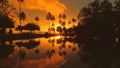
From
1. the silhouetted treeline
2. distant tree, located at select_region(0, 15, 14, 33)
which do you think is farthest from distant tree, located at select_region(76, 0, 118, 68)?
distant tree, located at select_region(0, 15, 14, 33)

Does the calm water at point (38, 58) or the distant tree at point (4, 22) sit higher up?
the distant tree at point (4, 22)

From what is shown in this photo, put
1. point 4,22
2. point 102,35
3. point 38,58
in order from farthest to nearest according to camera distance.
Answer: point 4,22 < point 102,35 < point 38,58

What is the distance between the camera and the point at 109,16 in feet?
215

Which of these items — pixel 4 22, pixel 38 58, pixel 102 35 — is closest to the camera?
pixel 38 58

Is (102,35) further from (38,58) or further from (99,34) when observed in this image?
(38,58)

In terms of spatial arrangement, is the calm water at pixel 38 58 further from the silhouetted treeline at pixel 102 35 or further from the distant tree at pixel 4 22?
the distant tree at pixel 4 22

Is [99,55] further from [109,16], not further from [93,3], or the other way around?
[93,3]

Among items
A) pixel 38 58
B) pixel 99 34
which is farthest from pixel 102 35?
pixel 38 58

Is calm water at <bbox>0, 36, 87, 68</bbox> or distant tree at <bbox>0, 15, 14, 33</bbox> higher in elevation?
distant tree at <bbox>0, 15, 14, 33</bbox>

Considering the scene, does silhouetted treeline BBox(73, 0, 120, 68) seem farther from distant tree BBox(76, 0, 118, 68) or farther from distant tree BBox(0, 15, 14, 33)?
distant tree BBox(0, 15, 14, 33)

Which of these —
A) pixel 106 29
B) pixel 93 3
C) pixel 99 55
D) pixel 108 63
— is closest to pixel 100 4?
pixel 93 3

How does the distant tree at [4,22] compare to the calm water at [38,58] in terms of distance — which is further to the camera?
the distant tree at [4,22]

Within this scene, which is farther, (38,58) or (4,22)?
(4,22)

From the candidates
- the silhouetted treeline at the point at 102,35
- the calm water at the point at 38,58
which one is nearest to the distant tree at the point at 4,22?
the silhouetted treeline at the point at 102,35
